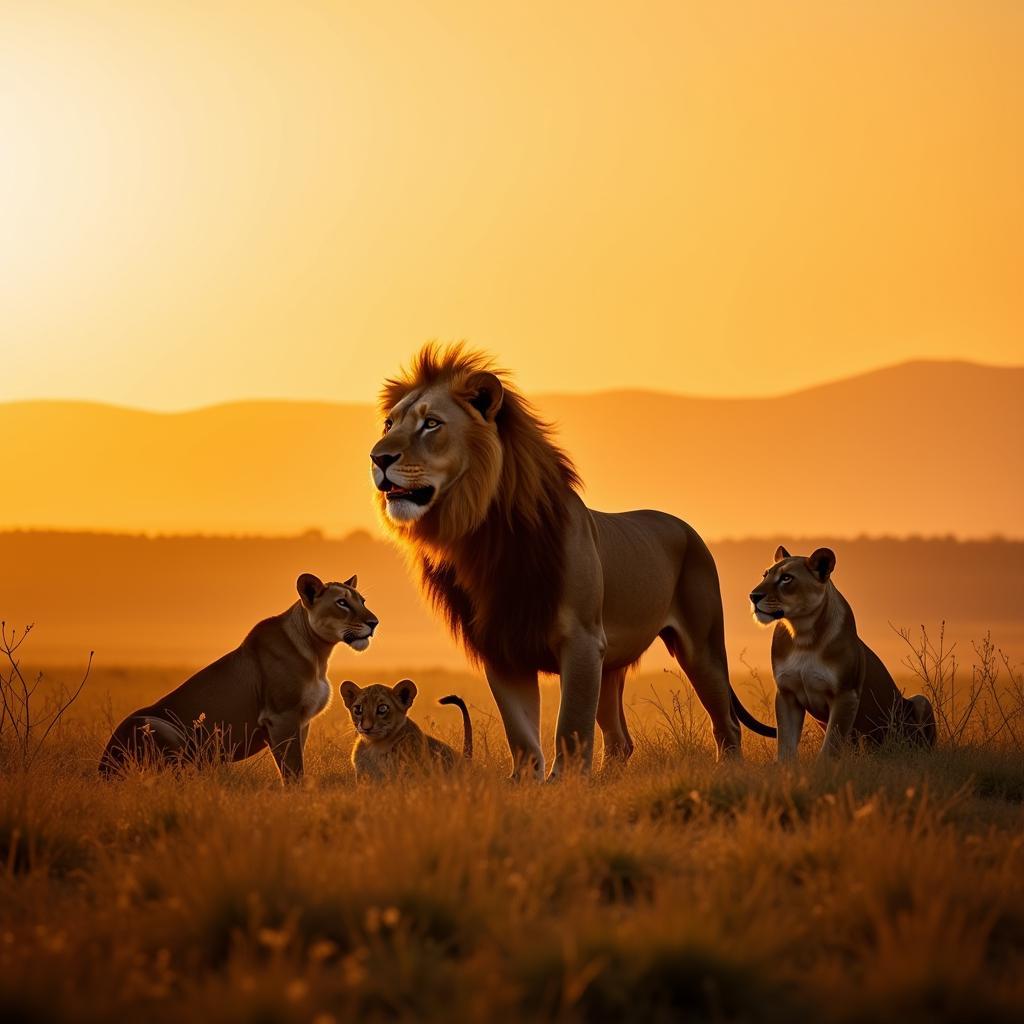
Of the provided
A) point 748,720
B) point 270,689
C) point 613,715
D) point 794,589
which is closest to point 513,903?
Result: point 794,589

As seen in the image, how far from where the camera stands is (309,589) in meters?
9.41

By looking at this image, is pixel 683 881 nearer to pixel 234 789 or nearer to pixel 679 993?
pixel 679 993

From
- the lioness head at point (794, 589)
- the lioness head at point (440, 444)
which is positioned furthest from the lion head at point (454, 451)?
the lioness head at point (794, 589)

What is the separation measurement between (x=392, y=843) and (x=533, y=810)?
1.19 m

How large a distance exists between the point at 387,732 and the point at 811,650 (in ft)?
8.92

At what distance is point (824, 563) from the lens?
353 inches

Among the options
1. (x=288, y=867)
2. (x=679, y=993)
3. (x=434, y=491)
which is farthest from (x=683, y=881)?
(x=434, y=491)

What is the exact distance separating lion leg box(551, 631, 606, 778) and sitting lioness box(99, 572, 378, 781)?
5.29 feet

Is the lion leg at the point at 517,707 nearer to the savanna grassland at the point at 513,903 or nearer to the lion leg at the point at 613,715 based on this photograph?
the lion leg at the point at 613,715

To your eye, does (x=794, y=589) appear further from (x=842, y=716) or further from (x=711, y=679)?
(x=711, y=679)

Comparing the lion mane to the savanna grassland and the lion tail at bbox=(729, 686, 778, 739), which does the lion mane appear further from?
the lion tail at bbox=(729, 686, 778, 739)

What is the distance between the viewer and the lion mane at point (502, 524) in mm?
8320

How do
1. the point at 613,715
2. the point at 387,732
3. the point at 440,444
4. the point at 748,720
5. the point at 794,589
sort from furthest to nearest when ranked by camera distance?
the point at 748,720 < the point at 613,715 < the point at 387,732 < the point at 794,589 < the point at 440,444

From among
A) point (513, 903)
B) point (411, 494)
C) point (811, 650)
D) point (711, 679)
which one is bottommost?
A: point (513, 903)
